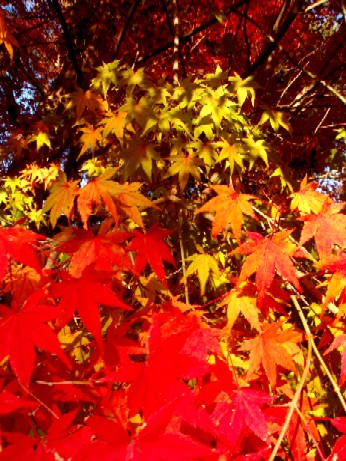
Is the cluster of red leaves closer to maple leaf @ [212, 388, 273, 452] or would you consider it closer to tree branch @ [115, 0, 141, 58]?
maple leaf @ [212, 388, 273, 452]

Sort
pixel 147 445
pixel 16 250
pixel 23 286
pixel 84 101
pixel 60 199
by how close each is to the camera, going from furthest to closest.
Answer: pixel 84 101 → pixel 60 199 → pixel 23 286 → pixel 16 250 → pixel 147 445

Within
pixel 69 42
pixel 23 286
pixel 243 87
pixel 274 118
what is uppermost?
pixel 69 42

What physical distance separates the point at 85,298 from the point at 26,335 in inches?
9.0

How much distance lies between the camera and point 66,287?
1242mm

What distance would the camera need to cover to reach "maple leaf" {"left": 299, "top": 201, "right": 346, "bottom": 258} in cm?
153

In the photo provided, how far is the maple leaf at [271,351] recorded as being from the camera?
1.36 meters

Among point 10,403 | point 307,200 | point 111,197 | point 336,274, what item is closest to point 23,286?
point 111,197

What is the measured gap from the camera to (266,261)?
1.45 m

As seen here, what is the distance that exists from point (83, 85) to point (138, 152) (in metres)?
2.09

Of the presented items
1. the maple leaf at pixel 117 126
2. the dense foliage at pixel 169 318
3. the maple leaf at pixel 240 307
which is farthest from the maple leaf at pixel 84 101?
the maple leaf at pixel 240 307

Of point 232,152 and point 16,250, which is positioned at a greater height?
point 232,152

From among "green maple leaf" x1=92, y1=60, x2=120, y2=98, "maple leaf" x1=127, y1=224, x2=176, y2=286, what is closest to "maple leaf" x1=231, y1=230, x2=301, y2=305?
"maple leaf" x1=127, y1=224, x2=176, y2=286

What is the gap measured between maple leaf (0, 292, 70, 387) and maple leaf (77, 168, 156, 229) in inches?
20.9

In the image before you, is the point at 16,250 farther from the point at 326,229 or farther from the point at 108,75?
the point at 108,75
